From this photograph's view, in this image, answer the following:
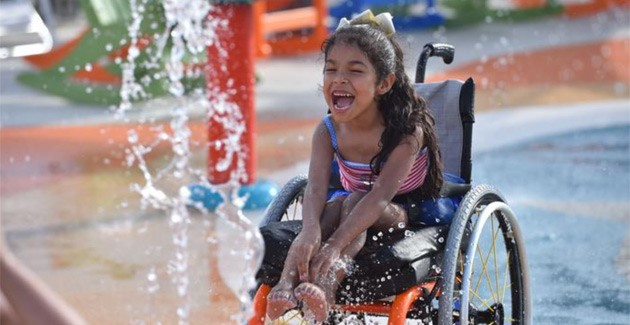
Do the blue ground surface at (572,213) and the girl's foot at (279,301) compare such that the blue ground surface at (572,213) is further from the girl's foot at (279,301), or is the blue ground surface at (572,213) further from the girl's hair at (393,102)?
the girl's foot at (279,301)

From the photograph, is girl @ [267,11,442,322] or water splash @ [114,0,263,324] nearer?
girl @ [267,11,442,322]

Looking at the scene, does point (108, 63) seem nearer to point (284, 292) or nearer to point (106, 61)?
point (106, 61)

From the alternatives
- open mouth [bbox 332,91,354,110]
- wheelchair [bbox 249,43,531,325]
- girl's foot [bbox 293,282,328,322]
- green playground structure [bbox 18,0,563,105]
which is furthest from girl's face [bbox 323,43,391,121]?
green playground structure [bbox 18,0,563,105]

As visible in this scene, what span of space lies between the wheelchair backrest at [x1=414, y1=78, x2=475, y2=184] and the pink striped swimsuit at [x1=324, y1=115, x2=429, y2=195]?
8.9 inches

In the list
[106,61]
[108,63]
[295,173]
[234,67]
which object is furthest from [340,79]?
[106,61]

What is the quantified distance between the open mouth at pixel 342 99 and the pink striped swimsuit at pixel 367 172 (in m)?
0.14

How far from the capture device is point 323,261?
3426mm

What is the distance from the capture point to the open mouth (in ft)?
11.8

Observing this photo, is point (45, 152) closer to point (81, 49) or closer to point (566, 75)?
point (81, 49)

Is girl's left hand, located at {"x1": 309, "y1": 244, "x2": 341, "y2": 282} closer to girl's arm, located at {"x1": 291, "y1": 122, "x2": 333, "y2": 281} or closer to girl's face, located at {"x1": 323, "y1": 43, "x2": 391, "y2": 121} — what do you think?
girl's arm, located at {"x1": 291, "y1": 122, "x2": 333, "y2": 281}

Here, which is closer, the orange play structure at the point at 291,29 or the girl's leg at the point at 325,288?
the girl's leg at the point at 325,288

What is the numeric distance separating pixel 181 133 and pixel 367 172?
12.9ft

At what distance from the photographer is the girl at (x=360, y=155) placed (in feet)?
11.3

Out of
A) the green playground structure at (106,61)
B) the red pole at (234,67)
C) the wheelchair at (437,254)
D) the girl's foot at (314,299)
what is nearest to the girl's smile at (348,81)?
the wheelchair at (437,254)
